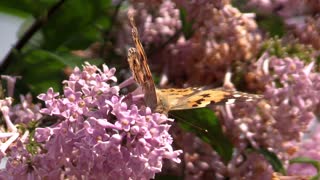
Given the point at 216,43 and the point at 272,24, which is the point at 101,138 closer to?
the point at 216,43

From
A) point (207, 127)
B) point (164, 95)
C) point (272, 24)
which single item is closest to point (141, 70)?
point (164, 95)

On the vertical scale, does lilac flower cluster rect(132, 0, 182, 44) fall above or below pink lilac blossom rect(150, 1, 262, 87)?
above

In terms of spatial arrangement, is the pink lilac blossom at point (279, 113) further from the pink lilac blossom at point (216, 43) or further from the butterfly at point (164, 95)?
the butterfly at point (164, 95)

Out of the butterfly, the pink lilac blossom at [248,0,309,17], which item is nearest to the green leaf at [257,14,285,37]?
the pink lilac blossom at [248,0,309,17]

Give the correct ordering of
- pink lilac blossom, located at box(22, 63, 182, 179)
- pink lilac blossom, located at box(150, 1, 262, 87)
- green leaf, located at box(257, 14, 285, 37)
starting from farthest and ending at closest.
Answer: green leaf, located at box(257, 14, 285, 37) < pink lilac blossom, located at box(150, 1, 262, 87) < pink lilac blossom, located at box(22, 63, 182, 179)

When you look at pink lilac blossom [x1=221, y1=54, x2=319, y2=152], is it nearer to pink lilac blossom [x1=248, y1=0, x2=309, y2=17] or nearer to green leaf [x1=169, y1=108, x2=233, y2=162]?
green leaf [x1=169, y1=108, x2=233, y2=162]

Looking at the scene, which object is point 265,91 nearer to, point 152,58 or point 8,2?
point 152,58

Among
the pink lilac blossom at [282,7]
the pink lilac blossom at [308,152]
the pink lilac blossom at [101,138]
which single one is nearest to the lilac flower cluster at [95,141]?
the pink lilac blossom at [101,138]
